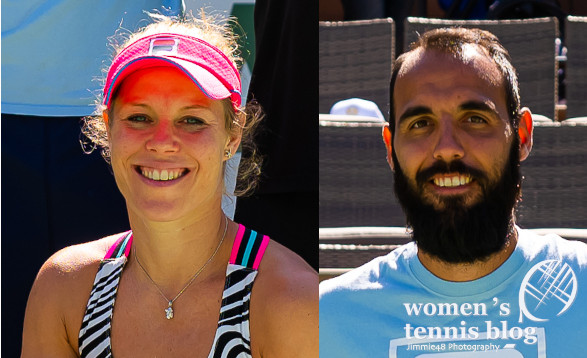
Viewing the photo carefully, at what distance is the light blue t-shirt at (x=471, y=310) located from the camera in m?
1.56

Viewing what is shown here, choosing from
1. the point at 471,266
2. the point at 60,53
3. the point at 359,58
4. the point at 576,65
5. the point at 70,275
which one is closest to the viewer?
the point at 471,266

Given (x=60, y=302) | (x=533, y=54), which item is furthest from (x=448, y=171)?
(x=533, y=54)

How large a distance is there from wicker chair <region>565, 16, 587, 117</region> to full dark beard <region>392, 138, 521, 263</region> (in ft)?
5.12

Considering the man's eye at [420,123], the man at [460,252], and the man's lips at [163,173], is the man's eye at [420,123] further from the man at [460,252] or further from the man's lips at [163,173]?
the man's lips at [163,173]

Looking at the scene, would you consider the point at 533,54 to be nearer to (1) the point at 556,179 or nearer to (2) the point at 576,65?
(2) the point at 576,65

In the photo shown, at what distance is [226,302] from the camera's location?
176 cm

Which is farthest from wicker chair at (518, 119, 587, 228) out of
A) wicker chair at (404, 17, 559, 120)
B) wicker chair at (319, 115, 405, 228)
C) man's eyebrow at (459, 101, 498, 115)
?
wicker chair at (404, 17, 559, 120)

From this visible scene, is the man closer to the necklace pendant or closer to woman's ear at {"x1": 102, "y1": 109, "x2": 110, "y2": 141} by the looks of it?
the necklace pendant

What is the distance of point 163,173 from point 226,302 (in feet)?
1.00

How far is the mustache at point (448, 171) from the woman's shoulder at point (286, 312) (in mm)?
310

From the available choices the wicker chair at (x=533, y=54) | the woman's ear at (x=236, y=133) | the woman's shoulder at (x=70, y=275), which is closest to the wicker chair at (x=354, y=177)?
the woman's ear at (x=236, y=133)

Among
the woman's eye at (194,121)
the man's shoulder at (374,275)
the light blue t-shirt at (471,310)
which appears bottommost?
the light blue t-shirt at (471,310)

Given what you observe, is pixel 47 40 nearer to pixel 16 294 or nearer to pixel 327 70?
pixel 16 294

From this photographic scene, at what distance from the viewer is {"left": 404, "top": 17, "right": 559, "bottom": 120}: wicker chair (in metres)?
2.94
